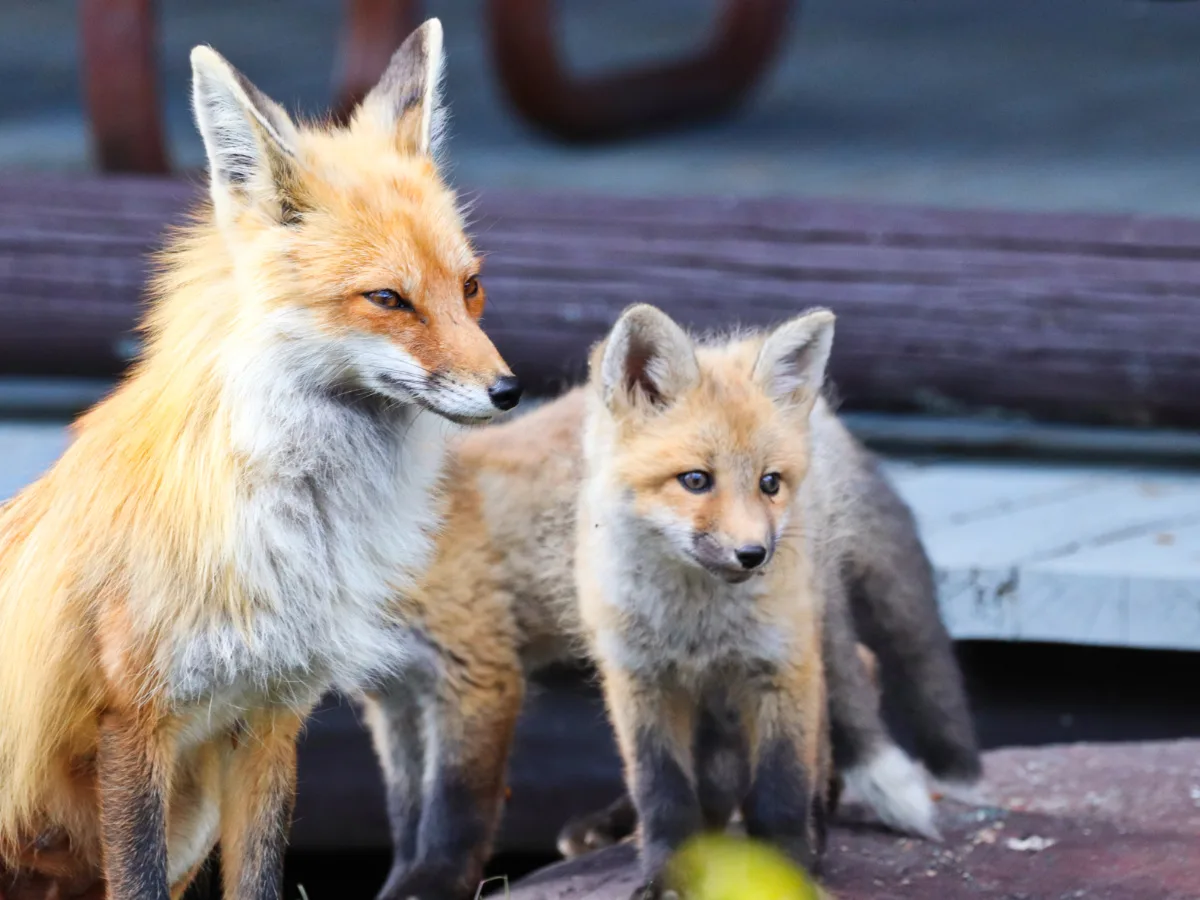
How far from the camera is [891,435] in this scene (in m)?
5.57

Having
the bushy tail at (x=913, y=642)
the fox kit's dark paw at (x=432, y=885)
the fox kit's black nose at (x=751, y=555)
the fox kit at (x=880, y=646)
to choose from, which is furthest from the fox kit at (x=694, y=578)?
the fox kit's dark paw at (x=432, y=885)

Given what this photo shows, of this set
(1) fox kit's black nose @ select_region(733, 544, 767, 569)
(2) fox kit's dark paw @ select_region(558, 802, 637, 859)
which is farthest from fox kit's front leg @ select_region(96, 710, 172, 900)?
(2) fox kit's dark paw @ select_region(558, 802, 637, 859)

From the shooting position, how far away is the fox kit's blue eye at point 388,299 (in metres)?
2.58

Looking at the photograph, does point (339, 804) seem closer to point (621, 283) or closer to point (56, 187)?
point (621, 283)

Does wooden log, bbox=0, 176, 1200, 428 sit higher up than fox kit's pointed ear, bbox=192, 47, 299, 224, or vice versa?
fox kit's pointed ear, bbox=192, 47, 299, 224

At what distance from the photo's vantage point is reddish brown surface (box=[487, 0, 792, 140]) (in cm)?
820

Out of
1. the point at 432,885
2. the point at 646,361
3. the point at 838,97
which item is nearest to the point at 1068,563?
the point at 646,361

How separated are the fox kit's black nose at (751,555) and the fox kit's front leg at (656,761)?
0.45 m

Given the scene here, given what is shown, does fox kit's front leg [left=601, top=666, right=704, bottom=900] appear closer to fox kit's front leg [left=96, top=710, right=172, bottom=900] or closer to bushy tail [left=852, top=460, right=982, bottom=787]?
bushy tail [left=852, top=460, right=982, bottom=787]

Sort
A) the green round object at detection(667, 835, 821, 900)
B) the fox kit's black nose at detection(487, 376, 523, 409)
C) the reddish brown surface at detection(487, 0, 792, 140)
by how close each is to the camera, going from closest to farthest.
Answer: the fox kit's black nose at detection(487, 376, 523, 409), the green round object at detection(667, 835, 821, 900), the reddish brown surface at detection(487, 0, 792, 140)

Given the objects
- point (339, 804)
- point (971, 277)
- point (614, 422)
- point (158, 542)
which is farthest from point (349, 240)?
point (971, 277)

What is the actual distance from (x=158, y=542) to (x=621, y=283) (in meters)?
2.78

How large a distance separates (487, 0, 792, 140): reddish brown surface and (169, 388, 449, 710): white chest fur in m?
5.71

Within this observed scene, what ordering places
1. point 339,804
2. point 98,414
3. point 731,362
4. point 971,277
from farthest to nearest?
1. point 971,277
2. point 339,804
3. point 731,362
4. point 98,414
